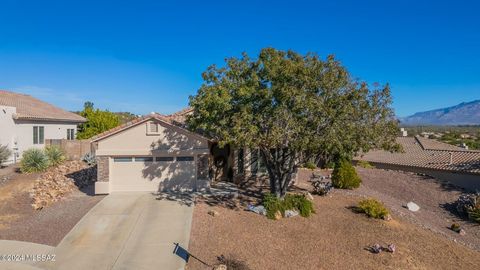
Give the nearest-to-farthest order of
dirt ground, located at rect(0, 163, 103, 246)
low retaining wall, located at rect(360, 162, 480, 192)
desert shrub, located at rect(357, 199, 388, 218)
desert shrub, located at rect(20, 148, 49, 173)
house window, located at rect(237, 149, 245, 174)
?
dirt ground, located at rect(0, 163, 103, 246)
desert shrub, located at rect(357, 199, 388, 218)
house window, located at rect(237, 149, 245, 174)
low retaining wall, located at rect(360, 162, 480, 192)
desert shrub, located at rect(20, 148, 49, 173)

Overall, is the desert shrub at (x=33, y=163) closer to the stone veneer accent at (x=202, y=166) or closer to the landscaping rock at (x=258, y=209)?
the stone veneer accent at (x=202, y=166)

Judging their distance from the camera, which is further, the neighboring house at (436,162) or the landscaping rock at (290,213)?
the neighboring house at (436,162)

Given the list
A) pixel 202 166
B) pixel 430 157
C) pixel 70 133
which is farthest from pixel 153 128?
pixel 430 157

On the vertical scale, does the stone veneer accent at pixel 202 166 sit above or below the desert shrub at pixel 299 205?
above

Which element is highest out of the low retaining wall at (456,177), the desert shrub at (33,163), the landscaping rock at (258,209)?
the desert shrub at (33,163)

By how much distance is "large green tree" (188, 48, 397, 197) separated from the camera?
14078 millimetres

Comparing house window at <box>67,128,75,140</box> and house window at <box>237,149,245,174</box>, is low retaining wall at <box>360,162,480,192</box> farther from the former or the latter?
house window at <box>67,128,75,140</box>

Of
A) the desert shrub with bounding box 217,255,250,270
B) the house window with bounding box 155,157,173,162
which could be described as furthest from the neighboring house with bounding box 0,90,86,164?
the desert shrub with bounding box 217,255,250,270

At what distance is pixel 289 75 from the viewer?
14070mm

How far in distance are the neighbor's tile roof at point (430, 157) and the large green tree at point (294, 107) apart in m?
8.29

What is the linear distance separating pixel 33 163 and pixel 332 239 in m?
19.7

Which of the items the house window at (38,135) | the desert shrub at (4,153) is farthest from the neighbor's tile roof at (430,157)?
the house window at (38,135)

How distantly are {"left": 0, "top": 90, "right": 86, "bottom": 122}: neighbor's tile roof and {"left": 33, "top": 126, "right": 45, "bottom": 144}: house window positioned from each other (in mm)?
989

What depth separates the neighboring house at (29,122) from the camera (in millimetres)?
26297
